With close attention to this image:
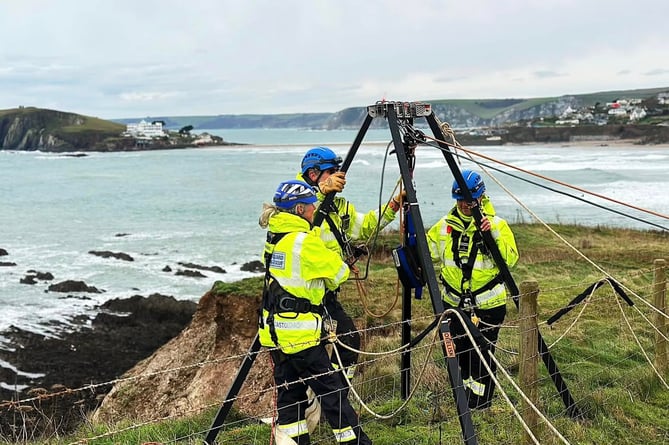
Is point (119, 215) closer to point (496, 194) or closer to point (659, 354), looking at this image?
point (496, 194)

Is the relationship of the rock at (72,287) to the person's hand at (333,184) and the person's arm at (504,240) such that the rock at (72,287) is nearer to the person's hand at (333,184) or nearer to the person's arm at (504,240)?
the person's hand at (333,184)

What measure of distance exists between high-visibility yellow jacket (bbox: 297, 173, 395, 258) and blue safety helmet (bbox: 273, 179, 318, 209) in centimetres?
134

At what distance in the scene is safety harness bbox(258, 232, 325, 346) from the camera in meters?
4.51

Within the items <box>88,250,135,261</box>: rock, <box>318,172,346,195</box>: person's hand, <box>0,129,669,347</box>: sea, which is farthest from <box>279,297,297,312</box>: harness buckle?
<box>88,250,135,261</box>: rock

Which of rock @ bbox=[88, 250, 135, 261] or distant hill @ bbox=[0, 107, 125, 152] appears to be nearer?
rock @ bbox=[88, 250, 135, 261]

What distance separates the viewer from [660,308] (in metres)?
6.31

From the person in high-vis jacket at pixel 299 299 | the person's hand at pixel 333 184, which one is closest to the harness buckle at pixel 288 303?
the person in high-vis jacket at pixel 299 299

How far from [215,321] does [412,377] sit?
5636mm

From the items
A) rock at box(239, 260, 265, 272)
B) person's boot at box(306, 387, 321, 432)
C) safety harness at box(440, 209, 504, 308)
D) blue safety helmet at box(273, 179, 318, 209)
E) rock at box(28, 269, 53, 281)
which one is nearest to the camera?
blue safety helmet at box(273, 179, 318, 209)

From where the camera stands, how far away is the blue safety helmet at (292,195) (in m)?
4.55

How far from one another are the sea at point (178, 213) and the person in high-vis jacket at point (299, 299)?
154 centimetres

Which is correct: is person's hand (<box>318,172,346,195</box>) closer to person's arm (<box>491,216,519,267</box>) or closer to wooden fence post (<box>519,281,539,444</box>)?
person's arm (<box>491,216,519,267</box>)

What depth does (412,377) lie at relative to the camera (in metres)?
7.23

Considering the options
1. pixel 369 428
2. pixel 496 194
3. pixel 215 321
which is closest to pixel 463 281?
pixel 369 428
